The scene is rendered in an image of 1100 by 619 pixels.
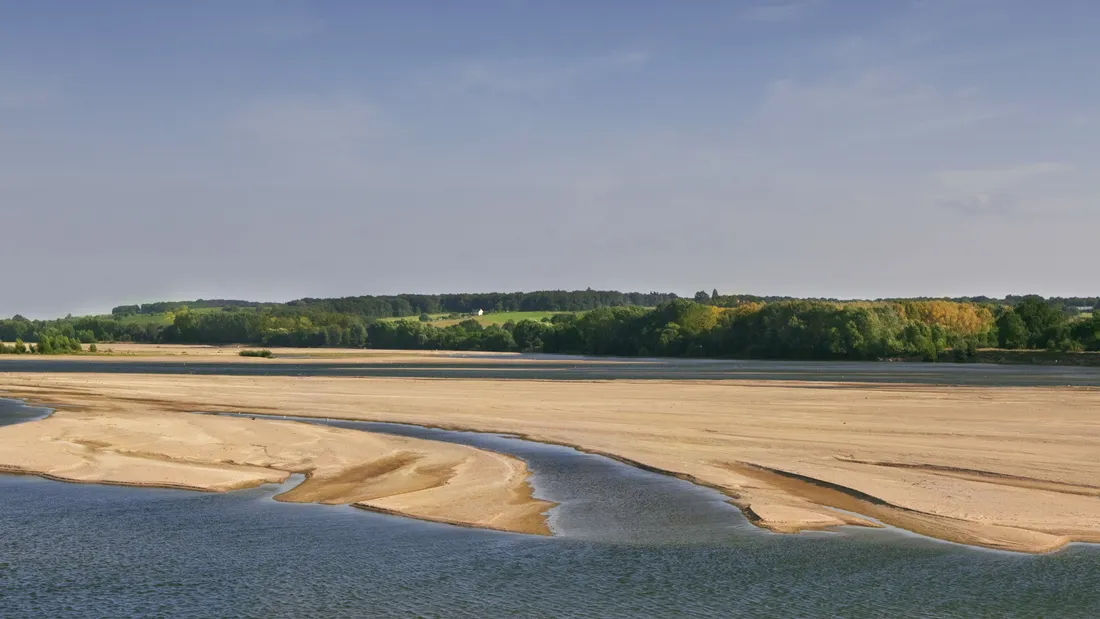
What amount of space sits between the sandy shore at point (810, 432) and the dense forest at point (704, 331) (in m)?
70.6

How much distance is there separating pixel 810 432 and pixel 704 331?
120 m

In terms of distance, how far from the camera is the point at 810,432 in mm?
28891

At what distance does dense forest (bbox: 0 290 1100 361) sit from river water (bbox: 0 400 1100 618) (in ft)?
360

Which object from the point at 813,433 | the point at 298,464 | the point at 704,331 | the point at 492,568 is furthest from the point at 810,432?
the point at 704,331

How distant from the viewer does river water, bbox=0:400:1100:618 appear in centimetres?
1219

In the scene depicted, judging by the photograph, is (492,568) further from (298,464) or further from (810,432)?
(810,432)

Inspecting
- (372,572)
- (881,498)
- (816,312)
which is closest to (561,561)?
(372,572)

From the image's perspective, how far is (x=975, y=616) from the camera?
11.8 m

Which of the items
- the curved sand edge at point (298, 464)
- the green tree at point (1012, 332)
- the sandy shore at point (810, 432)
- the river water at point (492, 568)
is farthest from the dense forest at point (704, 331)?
the river water at point (492, 568)

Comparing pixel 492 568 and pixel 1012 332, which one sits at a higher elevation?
pixel 1012 332

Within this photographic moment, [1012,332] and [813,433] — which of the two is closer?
[813,433]

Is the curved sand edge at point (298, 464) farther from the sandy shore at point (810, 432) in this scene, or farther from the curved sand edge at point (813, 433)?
the curved sand edge at point (813, 433)

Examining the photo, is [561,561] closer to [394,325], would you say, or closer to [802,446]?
[802,446]

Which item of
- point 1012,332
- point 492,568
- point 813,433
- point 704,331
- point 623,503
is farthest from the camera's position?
point 704,331
